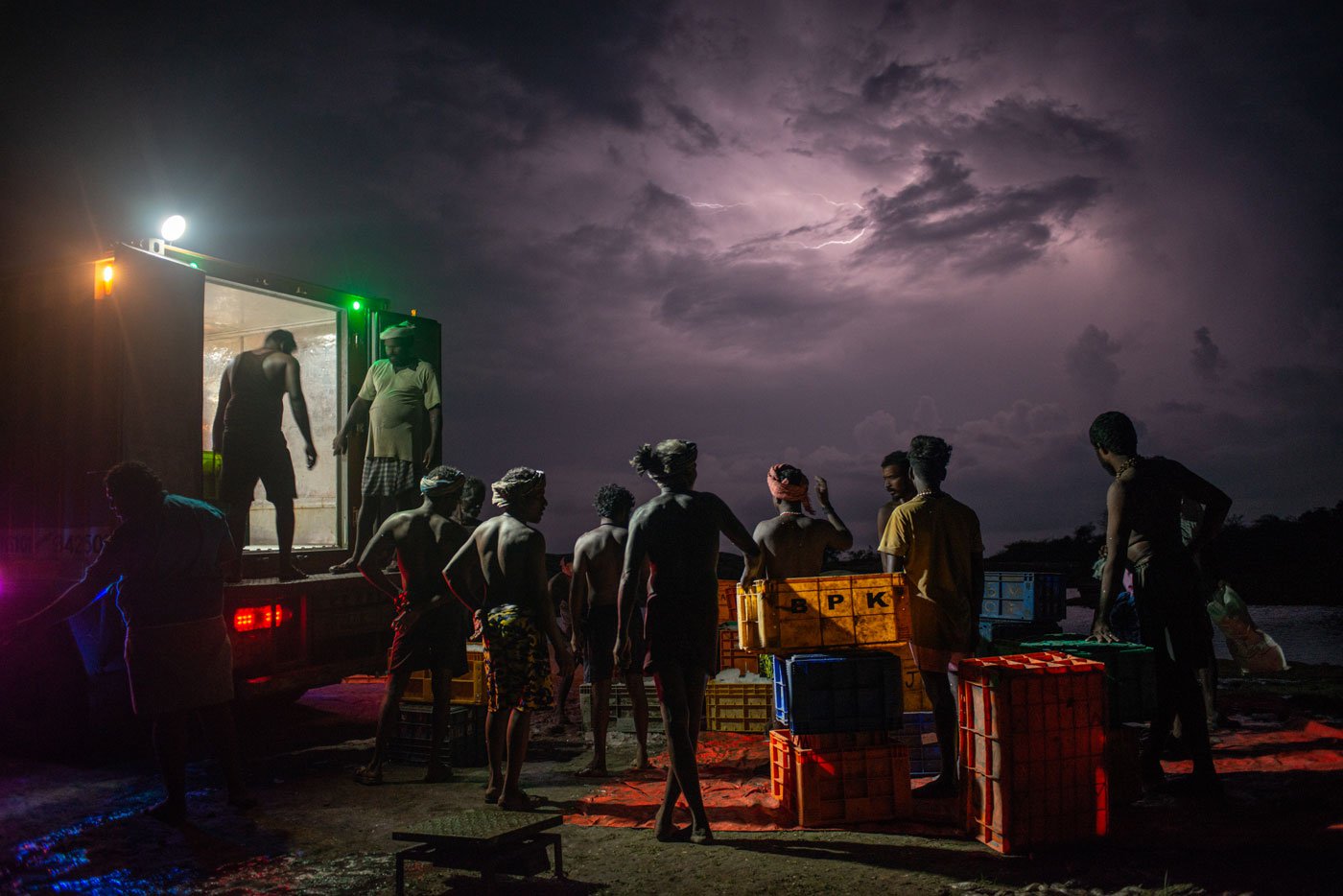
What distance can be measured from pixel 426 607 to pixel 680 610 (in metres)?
2.50

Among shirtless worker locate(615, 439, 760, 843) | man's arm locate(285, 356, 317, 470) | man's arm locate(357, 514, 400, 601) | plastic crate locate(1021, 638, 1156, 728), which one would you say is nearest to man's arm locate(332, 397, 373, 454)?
man's arm locate(285, 356, 317, 470)

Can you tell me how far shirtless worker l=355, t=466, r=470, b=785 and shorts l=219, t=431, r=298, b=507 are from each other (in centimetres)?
173

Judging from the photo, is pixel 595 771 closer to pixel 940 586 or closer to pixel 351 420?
pixel 940 586

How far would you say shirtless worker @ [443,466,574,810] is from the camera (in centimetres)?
530

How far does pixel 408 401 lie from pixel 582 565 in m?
2.76

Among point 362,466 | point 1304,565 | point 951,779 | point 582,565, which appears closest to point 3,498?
point 362,466

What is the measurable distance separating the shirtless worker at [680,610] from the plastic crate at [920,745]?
1.79m

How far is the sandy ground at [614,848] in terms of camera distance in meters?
4.09

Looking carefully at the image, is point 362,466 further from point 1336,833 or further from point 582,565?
point 1336,833

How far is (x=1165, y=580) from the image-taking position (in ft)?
17.1

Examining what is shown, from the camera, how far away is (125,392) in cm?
640

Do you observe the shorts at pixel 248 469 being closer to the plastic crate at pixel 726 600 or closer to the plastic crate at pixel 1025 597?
the plastic crate at pixel 726 600

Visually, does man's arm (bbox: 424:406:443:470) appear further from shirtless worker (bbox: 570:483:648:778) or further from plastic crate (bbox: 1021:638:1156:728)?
plastic crate (bbox: 1021:638:1156:728)

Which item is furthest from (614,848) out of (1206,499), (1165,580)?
(1206,499)
